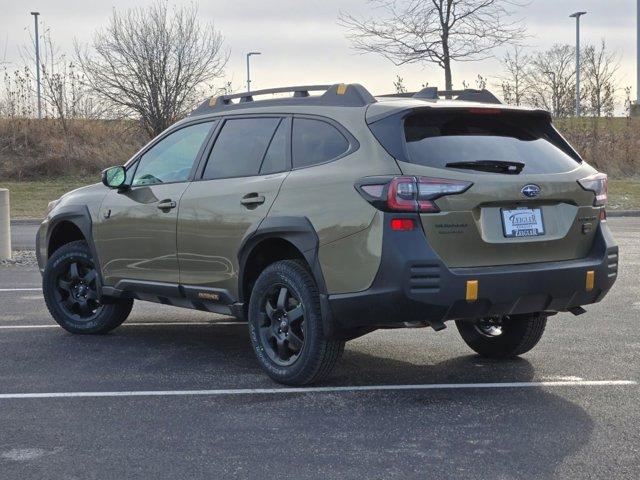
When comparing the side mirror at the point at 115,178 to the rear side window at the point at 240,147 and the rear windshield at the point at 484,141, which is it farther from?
the rear windshield at the point at 484,141

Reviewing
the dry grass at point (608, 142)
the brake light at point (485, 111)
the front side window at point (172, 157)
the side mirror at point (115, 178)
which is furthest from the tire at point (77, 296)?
the dry grass at point (608, 142)

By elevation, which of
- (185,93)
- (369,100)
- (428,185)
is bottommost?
(428,185)

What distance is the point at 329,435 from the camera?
16.7 feet

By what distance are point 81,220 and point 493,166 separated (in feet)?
11.7

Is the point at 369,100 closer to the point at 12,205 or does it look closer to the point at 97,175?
the point at 12,205

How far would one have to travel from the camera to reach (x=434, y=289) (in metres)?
5.48

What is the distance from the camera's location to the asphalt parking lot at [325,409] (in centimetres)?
460

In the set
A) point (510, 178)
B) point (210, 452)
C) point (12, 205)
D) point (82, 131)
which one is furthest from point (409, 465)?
point (82, 131)

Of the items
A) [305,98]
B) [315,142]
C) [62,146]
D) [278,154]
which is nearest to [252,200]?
[278,154]

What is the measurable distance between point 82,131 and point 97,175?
3626 mm

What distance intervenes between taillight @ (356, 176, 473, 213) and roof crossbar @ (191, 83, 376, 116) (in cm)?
78

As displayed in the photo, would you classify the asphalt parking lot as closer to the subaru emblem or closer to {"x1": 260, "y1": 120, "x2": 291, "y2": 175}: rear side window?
the subaru emblem

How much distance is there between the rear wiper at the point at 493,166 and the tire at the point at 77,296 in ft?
11.3

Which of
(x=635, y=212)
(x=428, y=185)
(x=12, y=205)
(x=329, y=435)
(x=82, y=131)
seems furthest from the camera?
(x=82, y=131)
